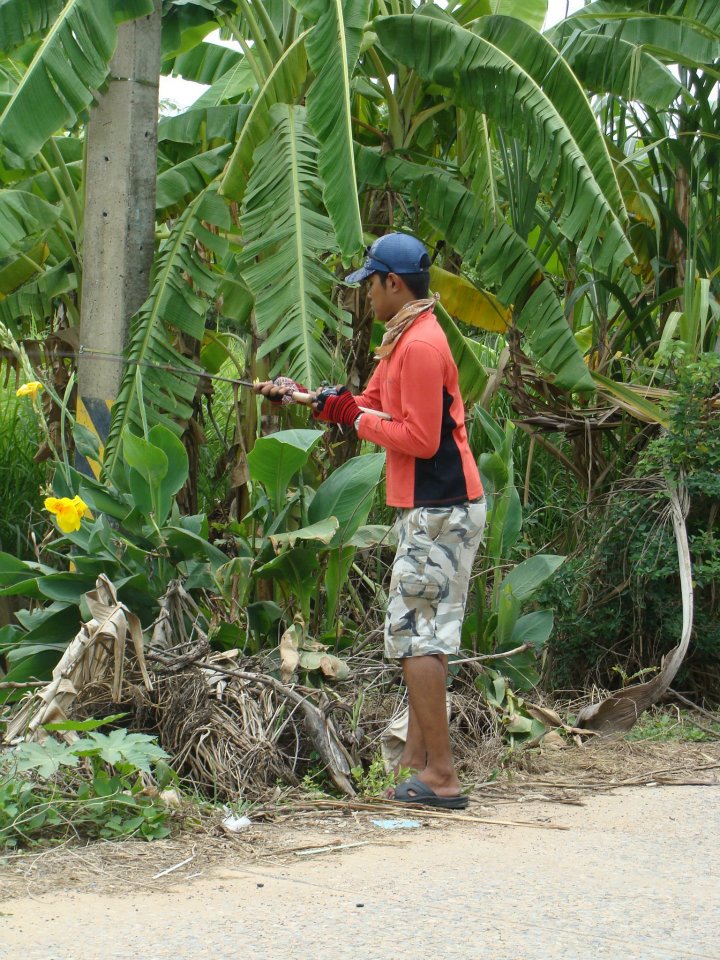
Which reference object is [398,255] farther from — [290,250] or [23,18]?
[23,18]

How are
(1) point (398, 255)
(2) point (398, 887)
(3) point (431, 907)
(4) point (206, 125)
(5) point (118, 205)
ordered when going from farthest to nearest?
(4) point (206, 125)
(5) point (118, 205)
(1) point (398, 255)
(2) point (398, 887)
(3) point (431, 907)

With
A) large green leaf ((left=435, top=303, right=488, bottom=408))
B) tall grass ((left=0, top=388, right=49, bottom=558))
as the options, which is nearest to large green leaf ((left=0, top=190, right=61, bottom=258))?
tall grass ((left=0, top=388, right=49, bottom=558))

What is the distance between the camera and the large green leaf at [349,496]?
5.11m

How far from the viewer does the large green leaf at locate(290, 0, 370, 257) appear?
5422 mm

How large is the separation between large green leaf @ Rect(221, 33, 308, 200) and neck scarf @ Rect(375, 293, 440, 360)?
2400 millimetres

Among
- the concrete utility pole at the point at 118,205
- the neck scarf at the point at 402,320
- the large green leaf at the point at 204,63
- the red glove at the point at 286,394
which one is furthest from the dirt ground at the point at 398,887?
the large green leaf at the point at 204,63

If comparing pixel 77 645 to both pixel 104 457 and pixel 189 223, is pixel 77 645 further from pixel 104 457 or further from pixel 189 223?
pixel 189 223

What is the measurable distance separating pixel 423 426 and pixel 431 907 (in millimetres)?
1685

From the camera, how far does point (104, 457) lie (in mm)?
5961

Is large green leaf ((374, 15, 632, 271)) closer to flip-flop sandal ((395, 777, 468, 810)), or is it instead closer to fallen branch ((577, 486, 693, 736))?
fallen branch ((577, 486, 693, 736))

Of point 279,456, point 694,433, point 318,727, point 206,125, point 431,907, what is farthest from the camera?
point 206,125

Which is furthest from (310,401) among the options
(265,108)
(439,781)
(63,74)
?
(265,108)

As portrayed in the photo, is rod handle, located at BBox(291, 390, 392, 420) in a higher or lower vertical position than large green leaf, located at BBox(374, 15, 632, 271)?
lower

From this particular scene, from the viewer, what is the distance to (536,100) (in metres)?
6.19
